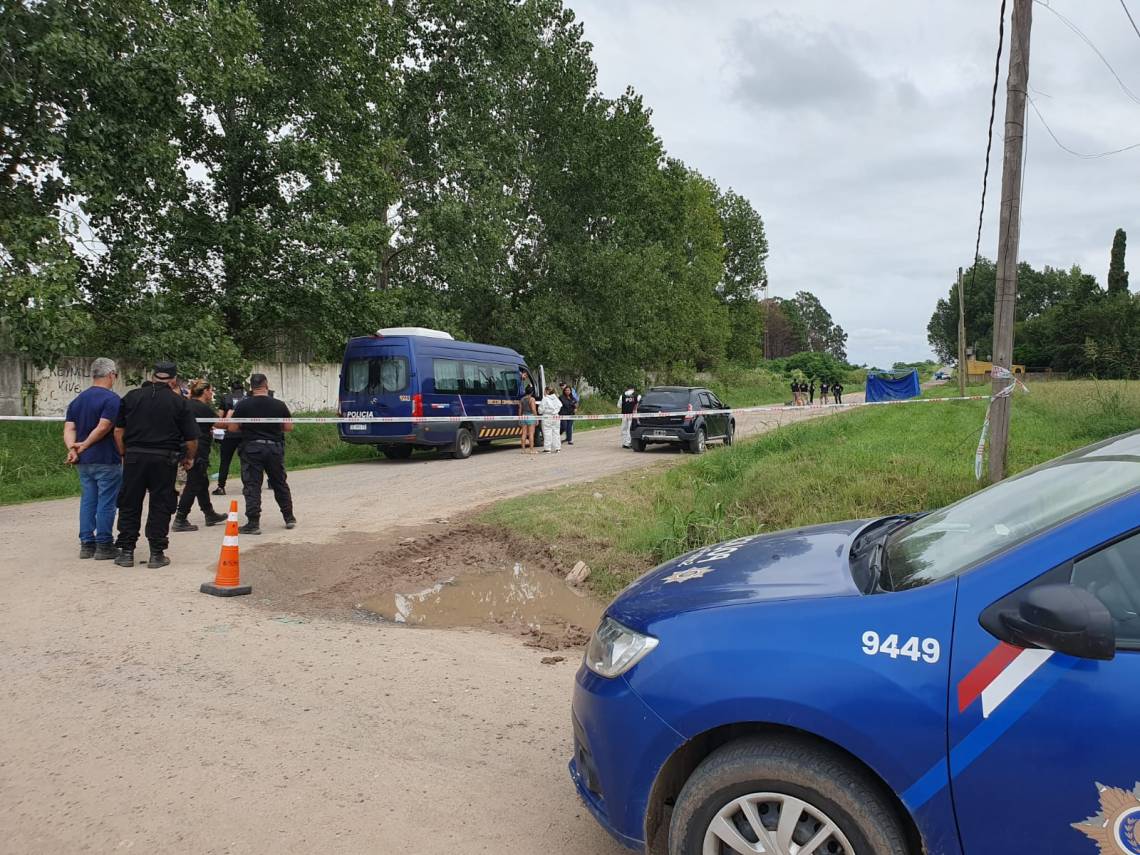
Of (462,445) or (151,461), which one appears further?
(462,445)

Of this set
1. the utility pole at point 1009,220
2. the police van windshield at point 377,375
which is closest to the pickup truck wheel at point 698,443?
the police van windshield at point 377,375

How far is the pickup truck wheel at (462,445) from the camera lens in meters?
17.9

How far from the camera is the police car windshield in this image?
2.46m

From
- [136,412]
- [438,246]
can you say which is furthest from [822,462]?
[438,246]

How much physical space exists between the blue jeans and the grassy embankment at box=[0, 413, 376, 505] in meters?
4.66

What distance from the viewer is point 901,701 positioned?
2.18m

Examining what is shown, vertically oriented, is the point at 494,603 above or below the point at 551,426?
below

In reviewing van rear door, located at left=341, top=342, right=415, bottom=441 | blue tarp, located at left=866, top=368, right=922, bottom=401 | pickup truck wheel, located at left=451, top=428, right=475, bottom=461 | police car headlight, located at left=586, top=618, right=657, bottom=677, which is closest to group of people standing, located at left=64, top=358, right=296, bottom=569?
police car headlight, located at left=586, top=618, right=657, bottom=677

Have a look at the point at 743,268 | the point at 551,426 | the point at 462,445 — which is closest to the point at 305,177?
the point at 462,445

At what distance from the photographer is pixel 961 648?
2176mm

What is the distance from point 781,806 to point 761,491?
7535 millimetres

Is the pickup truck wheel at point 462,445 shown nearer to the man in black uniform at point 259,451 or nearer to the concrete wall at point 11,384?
the man in black uniform at point 259,451

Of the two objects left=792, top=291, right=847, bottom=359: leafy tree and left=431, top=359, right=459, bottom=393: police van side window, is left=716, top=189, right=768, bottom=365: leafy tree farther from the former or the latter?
left=792, top=291, right=847, bottom=359: leafy tree

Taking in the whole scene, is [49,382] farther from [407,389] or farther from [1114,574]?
[1114,574]
